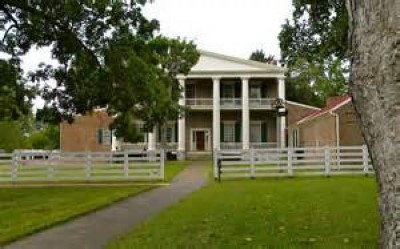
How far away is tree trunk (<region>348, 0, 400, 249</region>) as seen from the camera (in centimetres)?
373

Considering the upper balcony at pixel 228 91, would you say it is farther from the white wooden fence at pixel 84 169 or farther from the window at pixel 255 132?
the white wooden fence at pixel 84 169

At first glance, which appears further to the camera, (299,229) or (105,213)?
(105,213)

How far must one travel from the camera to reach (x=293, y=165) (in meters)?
26.9

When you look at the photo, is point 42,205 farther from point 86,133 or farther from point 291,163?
point 86,133

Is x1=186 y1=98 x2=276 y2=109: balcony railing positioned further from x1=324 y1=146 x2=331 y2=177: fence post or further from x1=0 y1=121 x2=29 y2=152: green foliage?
x1=324 y1=146 x2=331 y2=177: fence post

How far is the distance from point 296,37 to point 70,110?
35.8 ft

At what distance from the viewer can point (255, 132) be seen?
52062 mm

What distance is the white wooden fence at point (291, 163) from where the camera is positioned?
2584cm

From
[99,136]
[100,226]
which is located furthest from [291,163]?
[99,136]

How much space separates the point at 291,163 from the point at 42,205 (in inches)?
484

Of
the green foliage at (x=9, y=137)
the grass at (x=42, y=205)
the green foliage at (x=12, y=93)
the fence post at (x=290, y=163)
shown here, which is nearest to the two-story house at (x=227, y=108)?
the green foliage at (x=9, y=137)

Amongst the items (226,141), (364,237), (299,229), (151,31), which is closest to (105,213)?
(299,229)

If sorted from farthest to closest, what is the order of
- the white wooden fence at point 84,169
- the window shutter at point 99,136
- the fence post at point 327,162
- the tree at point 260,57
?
the tree at point 260,57 < the window shutter at point 99,136 < the white wooden fence at point 84,169 < the fence post at point 327,162

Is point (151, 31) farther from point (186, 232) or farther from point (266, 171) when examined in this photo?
point (186, 232)
